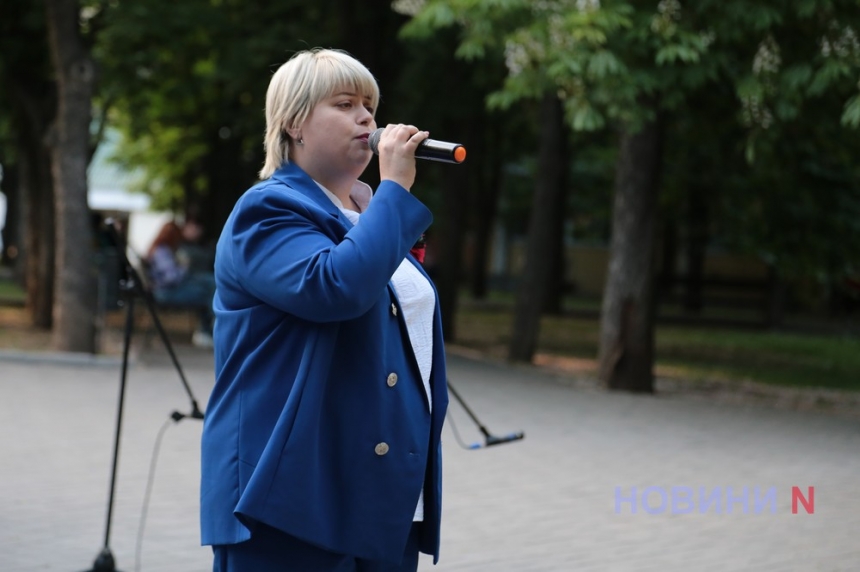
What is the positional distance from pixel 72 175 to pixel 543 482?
763cm

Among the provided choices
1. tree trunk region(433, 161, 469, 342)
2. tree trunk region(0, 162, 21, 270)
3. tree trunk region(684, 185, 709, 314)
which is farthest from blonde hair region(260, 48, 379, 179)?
tree trunk region(0, 162, 21, 270)

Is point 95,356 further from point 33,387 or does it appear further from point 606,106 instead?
point 606,106

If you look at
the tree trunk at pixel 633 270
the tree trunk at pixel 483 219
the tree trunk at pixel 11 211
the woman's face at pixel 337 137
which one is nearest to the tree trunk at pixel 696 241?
the tree trunk at pixel 483 219

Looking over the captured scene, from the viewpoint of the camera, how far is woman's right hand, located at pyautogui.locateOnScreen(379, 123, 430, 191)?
252cm

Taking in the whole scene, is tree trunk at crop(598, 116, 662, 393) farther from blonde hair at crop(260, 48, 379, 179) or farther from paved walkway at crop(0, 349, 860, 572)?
blonde hair at crop(260, 48, 379, 179)

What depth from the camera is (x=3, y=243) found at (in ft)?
143

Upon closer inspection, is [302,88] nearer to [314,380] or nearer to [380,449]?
[314,380]

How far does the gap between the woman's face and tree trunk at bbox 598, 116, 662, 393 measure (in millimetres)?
10984

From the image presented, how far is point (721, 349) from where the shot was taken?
22250 millimetres

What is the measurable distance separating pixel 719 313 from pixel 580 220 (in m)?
4.97

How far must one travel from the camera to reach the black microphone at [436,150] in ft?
8.09

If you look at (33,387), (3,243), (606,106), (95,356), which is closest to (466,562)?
(606,106)

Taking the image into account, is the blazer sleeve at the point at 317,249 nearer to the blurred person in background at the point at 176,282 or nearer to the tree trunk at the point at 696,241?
the blurred person in background at the point at 176,282

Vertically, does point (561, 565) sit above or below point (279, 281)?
below
